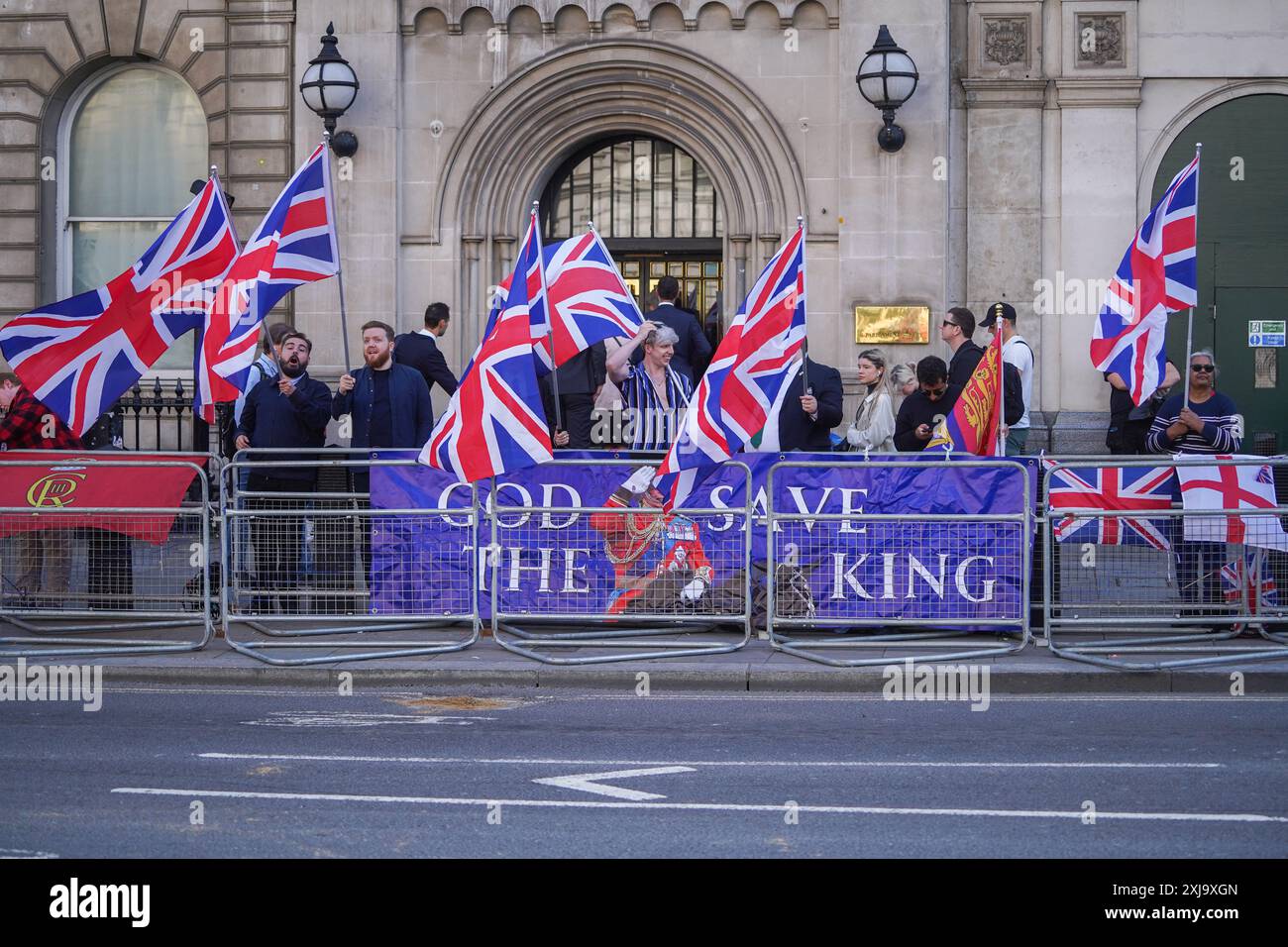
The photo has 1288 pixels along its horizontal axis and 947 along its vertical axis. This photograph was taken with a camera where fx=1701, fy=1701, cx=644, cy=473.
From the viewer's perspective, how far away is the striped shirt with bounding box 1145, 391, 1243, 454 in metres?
12.2

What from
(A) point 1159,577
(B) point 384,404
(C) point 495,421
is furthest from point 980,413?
(B) point 384,404

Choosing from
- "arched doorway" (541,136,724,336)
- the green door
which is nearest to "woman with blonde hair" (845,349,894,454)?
"arched doorway" (541,136,724,336)

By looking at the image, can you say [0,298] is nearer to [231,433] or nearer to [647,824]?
[231,433]

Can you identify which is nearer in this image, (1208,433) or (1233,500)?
(1233,500)

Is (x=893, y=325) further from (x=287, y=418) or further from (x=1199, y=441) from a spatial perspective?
(x=287, y=418)

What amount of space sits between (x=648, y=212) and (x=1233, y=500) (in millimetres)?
10022

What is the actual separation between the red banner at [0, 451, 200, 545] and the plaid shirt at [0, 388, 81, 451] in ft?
3.78

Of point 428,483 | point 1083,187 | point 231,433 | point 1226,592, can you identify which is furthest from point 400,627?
point 1083,187

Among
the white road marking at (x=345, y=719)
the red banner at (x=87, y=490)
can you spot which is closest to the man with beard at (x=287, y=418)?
the red banner at (x=87, y=490)

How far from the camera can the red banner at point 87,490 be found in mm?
11344

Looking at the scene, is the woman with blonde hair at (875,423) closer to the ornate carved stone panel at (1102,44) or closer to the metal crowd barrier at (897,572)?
the metal crowd barrier at (897,572)

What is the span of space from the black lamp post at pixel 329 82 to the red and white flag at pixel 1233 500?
1056 cm

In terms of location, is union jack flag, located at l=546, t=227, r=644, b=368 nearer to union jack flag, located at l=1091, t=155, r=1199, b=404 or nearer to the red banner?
the red banner

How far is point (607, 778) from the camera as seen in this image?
7.66m
